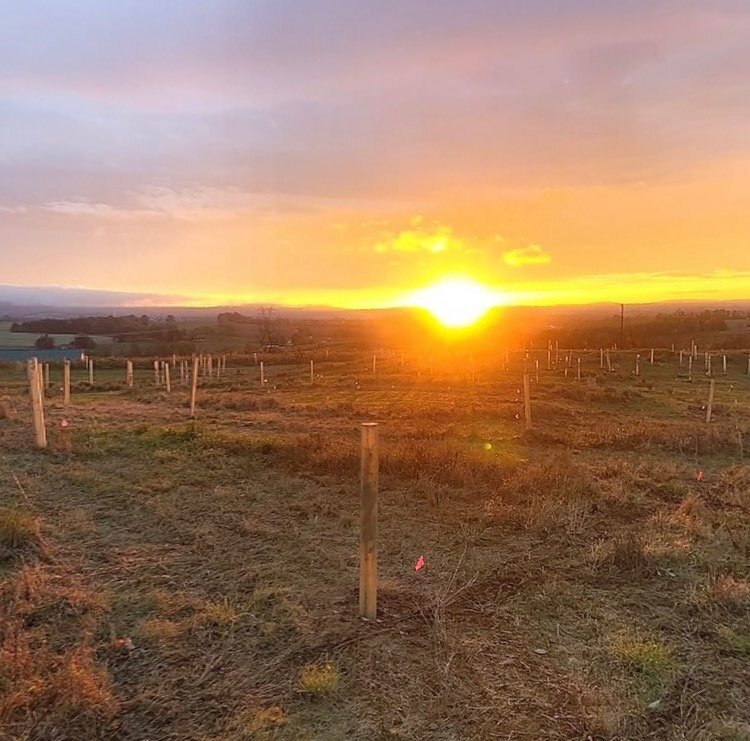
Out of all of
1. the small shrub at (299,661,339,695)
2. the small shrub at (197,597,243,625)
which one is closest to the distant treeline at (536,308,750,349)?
the small shrub at (197,597,243,625)

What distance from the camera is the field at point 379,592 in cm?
326

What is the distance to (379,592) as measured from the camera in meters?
4.74

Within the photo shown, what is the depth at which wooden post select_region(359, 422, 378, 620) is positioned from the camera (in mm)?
4090

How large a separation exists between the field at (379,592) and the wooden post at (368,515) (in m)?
0.20

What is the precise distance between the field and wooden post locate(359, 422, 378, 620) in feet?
0.66

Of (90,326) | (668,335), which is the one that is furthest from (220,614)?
(90,326)

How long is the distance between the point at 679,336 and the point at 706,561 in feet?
220

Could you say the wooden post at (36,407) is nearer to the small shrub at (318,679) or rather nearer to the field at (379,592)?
the field at (379,592)

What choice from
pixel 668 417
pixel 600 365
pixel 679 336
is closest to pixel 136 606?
pixel 668 417

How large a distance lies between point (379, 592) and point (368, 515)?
1011mm

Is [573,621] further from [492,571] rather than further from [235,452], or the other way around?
[235,452]

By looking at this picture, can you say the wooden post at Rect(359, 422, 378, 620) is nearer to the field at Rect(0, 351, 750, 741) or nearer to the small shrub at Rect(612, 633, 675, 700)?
the field at Rect(0, 351, 750, 741)

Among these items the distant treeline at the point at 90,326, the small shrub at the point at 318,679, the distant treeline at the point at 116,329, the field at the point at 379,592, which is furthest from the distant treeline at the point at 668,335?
the distant treeline at the point at 90,326

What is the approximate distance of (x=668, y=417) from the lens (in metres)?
17.3
